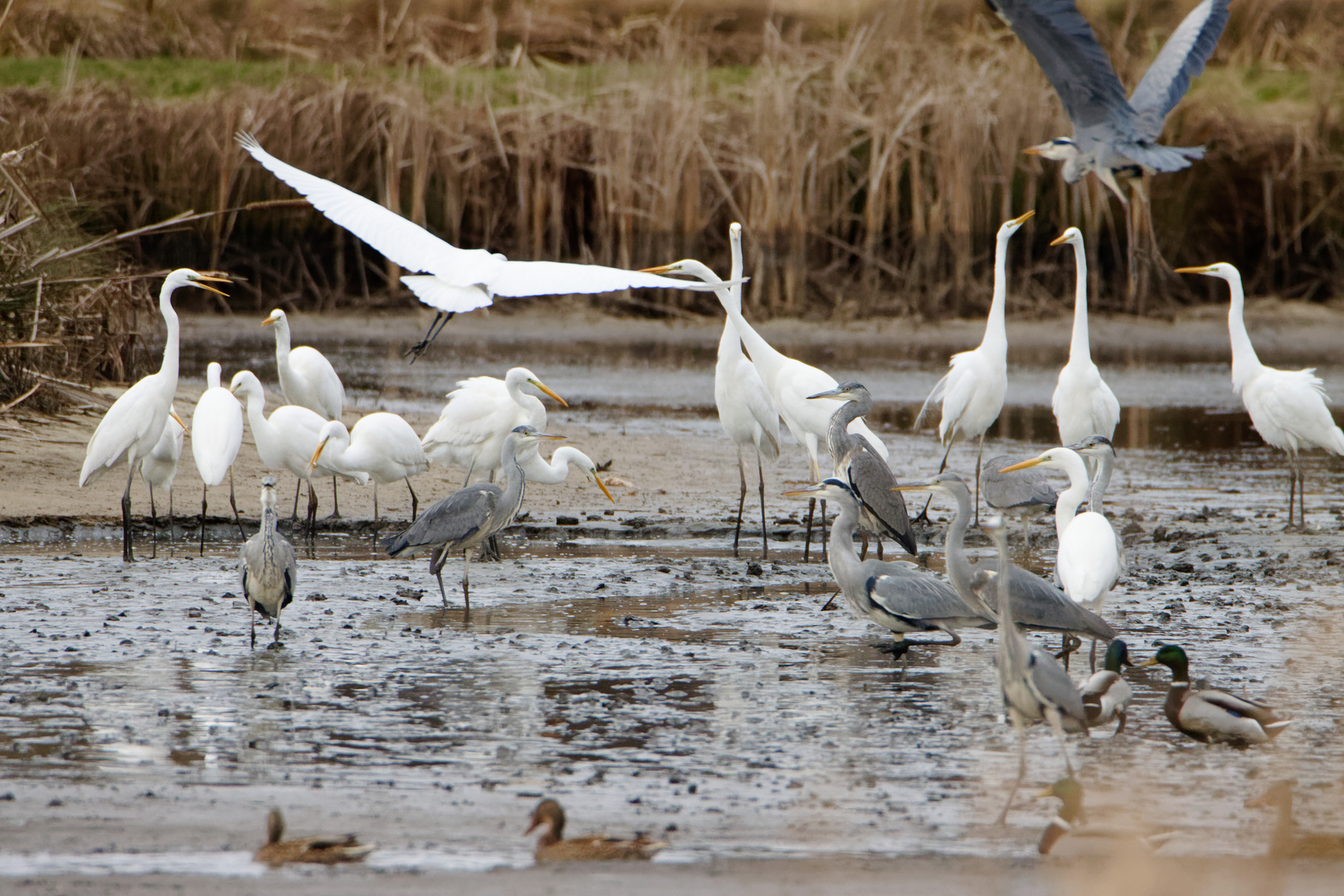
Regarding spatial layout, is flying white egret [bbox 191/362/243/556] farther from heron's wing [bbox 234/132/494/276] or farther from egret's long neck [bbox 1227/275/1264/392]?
egret's long neck [bbox 1227/275/1264/392]

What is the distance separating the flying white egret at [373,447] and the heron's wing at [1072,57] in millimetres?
4492

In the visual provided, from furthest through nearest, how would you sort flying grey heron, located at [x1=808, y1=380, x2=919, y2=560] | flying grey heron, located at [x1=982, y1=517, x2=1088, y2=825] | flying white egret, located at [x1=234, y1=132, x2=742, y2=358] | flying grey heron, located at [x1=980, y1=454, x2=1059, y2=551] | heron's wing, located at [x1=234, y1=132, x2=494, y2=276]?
flying grey heron, located at [x1=980, y1=454, x2=1059, y2=551]
flying grey heron, located at [x1=808, y1=380, x2=919, y2=560]
heron's wing, located at [x1=234, y1=132, x2=494, y2=276]
flying white egret, located at [x1=234, y1=132, x2=742, y2=358]
flying grey heron, located at [x1=982, y1=517, x2=1088, y2=825]

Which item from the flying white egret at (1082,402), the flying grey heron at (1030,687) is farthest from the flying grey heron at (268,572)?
the flying white egret at (1082,402)

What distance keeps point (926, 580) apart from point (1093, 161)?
2128mm

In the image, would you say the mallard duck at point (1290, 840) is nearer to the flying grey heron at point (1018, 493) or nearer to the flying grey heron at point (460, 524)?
the flying grey heron at point (1018, 493)

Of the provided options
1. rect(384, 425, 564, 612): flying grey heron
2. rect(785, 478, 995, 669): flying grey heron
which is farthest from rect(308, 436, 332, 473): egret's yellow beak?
rect(785, 478, 995, 669): flying grey heron

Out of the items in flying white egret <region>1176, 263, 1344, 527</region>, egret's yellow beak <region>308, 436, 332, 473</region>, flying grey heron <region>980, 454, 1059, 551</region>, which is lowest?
flying grey heron <region>980, 454, 1059, 551</region>

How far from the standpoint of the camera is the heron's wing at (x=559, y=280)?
20.9 ft

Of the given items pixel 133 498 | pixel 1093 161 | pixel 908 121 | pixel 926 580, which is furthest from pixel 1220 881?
pixel 908 121

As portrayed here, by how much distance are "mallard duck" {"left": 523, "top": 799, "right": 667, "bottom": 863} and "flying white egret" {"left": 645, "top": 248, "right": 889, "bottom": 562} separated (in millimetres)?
5074

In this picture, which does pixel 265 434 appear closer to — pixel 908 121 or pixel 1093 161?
pixel 1093 161

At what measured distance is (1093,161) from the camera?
6926 millimetres

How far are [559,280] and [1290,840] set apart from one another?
385cm

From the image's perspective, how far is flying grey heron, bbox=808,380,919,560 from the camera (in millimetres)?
7750
